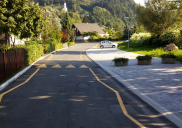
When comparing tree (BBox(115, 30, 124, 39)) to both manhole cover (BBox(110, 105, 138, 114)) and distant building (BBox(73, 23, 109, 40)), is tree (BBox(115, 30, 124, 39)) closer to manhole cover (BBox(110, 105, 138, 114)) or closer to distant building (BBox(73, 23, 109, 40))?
distant building (BBox(73, 23, 109, 40))

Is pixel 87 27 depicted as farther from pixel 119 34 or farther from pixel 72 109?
pixel 72 109

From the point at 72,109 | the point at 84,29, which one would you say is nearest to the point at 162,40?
the point at 72,109

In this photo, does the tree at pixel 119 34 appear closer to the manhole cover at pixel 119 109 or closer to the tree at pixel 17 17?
the tree at pixel 17 17

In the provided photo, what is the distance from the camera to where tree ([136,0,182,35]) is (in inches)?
1256

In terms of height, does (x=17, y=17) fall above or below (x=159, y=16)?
below

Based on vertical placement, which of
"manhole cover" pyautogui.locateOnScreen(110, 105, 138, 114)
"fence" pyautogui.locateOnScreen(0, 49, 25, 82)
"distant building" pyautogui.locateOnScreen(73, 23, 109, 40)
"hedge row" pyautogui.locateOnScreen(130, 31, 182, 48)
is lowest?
"manhole cover" pyautogui.locateOnScreen(110, 105, 138, 114)

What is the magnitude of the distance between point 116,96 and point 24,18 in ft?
61.1

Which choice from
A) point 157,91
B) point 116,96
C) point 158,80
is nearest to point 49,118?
point 116,96

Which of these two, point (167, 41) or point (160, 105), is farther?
point (167, 41)

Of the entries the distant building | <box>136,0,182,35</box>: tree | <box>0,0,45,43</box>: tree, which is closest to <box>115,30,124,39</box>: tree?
the distant building

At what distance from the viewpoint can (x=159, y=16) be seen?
32.4 m

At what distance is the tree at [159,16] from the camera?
105 ft

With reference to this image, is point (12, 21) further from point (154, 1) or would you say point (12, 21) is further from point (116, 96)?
point (154, 1)

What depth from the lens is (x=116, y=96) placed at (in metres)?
7.12
